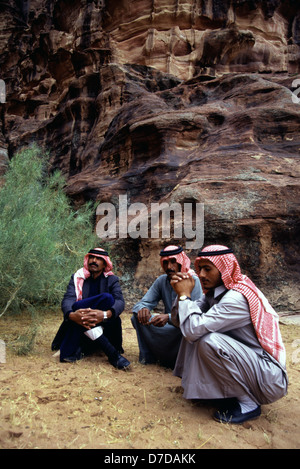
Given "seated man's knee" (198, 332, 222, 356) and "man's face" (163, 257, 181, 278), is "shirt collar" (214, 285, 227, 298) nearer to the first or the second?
"seated man's knee" (198, 332, 222, 356)

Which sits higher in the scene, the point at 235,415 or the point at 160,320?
the point at 160,320

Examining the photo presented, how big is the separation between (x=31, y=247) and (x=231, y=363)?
11.2ft

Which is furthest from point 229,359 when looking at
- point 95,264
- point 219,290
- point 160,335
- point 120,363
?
point 95,264

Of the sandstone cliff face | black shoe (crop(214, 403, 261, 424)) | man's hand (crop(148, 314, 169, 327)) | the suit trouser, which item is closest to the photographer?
black shoe (crop(214, 403, 261, 424))

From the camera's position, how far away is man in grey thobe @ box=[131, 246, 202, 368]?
315cm

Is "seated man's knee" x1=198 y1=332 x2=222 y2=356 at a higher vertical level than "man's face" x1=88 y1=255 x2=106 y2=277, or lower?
lower

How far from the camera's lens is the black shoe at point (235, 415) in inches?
82.0

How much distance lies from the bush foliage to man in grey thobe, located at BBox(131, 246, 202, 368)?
1.85m

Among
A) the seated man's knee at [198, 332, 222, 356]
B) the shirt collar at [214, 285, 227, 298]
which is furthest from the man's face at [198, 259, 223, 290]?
Answer: the seated man's knee at [198, 332, 222, 356]

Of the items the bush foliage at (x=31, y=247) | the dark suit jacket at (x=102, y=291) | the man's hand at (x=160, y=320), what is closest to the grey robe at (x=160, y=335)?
the man's hand at (x=160, y=320)

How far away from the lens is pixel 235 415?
210 cm

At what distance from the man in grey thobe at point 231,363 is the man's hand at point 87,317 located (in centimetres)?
127

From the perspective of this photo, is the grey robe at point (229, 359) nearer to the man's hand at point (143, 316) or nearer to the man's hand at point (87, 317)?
the man's hand at point (143, 316)

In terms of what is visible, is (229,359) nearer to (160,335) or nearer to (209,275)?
(209,275)
